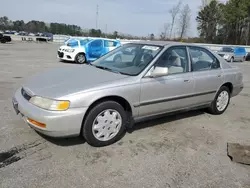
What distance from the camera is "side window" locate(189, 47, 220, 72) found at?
4.14 meters

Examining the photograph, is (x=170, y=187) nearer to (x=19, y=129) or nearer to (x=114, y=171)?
(x=114, y=171)

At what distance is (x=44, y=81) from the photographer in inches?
131

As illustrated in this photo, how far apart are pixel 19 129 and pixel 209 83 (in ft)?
11.5

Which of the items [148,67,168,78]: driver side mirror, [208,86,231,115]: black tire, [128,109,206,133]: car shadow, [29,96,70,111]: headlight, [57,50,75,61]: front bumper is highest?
[148,67,168,78]: driver side mirror

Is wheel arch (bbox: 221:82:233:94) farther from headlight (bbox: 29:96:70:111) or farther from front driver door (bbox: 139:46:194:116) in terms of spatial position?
headlight (bbox: 29:96:70:111)

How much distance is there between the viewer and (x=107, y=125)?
317 centimetres

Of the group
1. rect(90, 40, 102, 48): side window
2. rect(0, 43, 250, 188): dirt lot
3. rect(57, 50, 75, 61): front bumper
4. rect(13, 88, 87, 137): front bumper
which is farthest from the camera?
rect(90, 40, 102, 48): side window

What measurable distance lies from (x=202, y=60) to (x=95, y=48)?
389 inches

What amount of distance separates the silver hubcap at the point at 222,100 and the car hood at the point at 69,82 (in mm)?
2478

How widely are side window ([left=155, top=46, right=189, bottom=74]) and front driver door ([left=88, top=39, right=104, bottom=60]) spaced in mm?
9886

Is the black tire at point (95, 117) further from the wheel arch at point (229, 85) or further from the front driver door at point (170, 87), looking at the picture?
the wheel arch at point (229, 85)

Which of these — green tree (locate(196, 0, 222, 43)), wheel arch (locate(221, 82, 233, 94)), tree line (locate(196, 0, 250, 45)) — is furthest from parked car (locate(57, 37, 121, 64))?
green tree (locate(196, 0, 222, 43))

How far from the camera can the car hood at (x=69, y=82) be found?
290 cm

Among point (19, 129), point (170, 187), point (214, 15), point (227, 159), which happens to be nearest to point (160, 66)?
point (227, 159)
